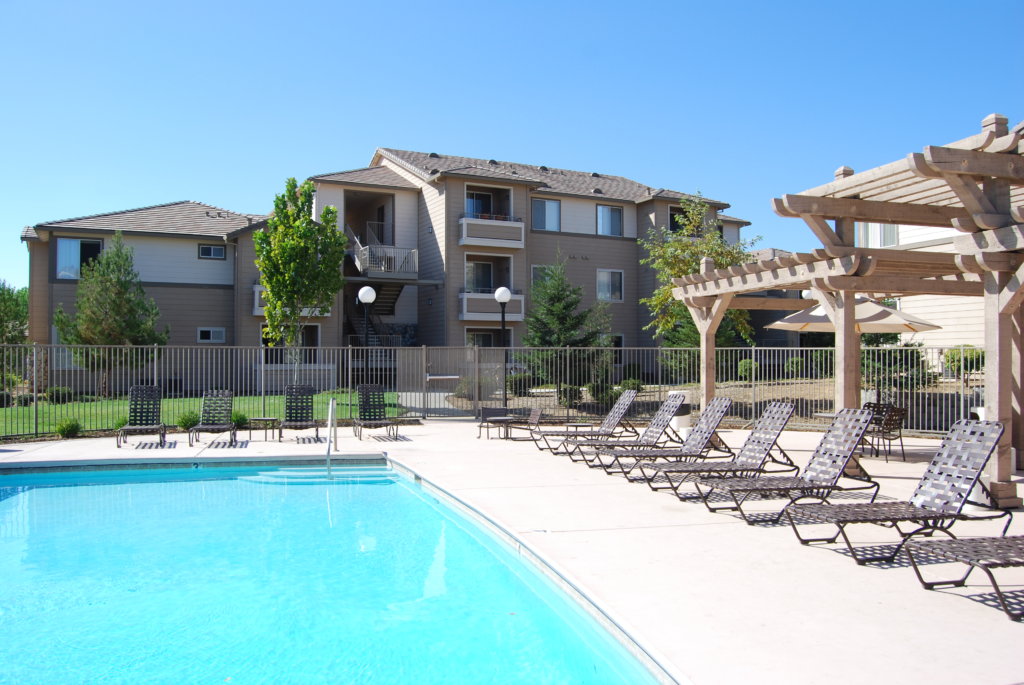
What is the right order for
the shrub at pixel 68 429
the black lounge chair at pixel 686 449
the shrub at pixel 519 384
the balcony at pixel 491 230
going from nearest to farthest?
1. the black lounge chair at pixel 686 449
2. the shrub at pixel 68 429
3. the shrub at pixel 519 384
4. the balcony at pixel 491 230

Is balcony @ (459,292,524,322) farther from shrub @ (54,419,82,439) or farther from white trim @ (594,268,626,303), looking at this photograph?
shrub @ (54,419,82,439)

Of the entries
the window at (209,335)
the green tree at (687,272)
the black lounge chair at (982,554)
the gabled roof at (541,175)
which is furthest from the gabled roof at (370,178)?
the black lounge chair at (982,554)

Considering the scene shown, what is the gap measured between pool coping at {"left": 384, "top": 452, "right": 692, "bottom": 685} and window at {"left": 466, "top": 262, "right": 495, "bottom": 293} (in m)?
21.7

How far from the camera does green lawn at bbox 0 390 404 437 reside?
17.0 meters

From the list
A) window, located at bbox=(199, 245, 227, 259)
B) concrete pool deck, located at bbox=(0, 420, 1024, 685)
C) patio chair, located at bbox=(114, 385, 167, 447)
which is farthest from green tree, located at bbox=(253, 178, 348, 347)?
concrete pool deck, located at bbox=(0, 420, 1024, 685)

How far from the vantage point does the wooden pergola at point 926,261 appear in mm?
7738

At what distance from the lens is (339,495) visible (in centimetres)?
1134

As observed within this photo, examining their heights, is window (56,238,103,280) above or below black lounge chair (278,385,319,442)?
above

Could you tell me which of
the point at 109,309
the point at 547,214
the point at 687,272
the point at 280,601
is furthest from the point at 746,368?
the point at 109,309

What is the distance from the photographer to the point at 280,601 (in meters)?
6.50

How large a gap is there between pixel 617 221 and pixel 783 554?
94.3ft

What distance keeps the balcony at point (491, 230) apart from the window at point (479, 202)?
0.66m

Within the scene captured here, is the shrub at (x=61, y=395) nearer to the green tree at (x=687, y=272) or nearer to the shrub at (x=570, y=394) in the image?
the shrub at (x=570, y=394)

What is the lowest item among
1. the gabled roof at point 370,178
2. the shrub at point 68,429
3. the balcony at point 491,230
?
the shrub at point 68,429
